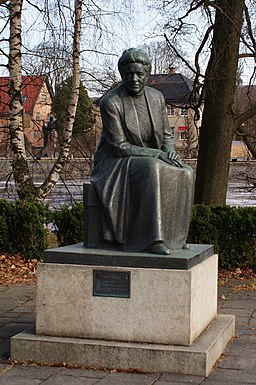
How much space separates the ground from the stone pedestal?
13.9 ft

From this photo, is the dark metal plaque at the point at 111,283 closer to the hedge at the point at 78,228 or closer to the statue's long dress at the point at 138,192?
the statue's long dress at the point at 138,192

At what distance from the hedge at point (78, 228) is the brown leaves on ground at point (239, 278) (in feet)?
0.35

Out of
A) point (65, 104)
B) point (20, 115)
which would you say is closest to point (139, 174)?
point (20, 115)

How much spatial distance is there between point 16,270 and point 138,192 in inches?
221

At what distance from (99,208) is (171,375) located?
162 centimetres

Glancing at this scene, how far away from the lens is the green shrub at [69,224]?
11914 mm

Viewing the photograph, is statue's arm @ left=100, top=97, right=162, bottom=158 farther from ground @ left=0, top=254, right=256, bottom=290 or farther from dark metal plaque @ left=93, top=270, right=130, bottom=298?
ground @ left=0, top=254, right=256, bottom=290

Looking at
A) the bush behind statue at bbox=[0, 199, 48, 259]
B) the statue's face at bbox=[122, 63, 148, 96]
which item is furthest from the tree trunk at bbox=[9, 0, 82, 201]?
the statue's face at bbox=[122, 63, 148, 96]

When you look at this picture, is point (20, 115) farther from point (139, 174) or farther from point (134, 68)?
point (139, 174)

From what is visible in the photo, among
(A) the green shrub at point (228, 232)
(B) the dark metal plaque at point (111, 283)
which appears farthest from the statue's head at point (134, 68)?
(A) the green shrub at point (228, 232)

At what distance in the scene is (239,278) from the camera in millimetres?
10898

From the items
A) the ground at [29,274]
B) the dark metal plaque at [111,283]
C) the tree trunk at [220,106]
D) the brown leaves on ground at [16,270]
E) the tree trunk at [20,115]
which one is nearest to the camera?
the dark metal plaque at [111,283]

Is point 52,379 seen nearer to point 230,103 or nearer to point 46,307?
point 46,307

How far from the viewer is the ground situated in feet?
34.2
